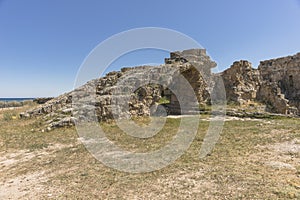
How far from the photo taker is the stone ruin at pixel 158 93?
13562 mm

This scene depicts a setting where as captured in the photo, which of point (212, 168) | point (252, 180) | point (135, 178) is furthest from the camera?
point (212, 168)

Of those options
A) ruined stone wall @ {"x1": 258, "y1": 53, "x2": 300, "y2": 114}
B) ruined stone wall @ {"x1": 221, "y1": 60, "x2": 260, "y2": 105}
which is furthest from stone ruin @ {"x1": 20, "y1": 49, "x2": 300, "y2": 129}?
ruined stone wall @ {"x1": 258, "y1": 53, "x2": 300, "y2": 114}

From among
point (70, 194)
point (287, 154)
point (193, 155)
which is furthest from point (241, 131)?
point (70, 194)

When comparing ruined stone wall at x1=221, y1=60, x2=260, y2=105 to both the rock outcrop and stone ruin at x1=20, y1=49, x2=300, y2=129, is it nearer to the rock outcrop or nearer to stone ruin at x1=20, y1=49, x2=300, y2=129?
stone ruin at x1=20, y1=49, x2=300, y2=129

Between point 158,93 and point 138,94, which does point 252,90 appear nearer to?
point 158,93

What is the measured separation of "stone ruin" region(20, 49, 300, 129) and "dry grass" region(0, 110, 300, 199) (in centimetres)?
520

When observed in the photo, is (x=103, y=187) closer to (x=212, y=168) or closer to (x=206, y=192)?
(x=206, y=192)

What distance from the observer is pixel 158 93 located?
58.0 ft

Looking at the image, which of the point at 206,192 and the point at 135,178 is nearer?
the point at 206,192

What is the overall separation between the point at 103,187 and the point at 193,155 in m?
3.34

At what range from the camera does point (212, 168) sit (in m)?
5.42

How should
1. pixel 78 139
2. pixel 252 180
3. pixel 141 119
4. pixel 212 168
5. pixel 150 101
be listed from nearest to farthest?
pixel 252 180, pixel 212 168, pixel 78 139, pixel 141 119, pixel 150 101

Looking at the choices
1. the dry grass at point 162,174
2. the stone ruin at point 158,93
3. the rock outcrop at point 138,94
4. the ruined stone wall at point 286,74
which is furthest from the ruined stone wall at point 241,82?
the dry grass at point 162,174

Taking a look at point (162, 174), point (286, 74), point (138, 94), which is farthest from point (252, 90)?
point (162, 174)
